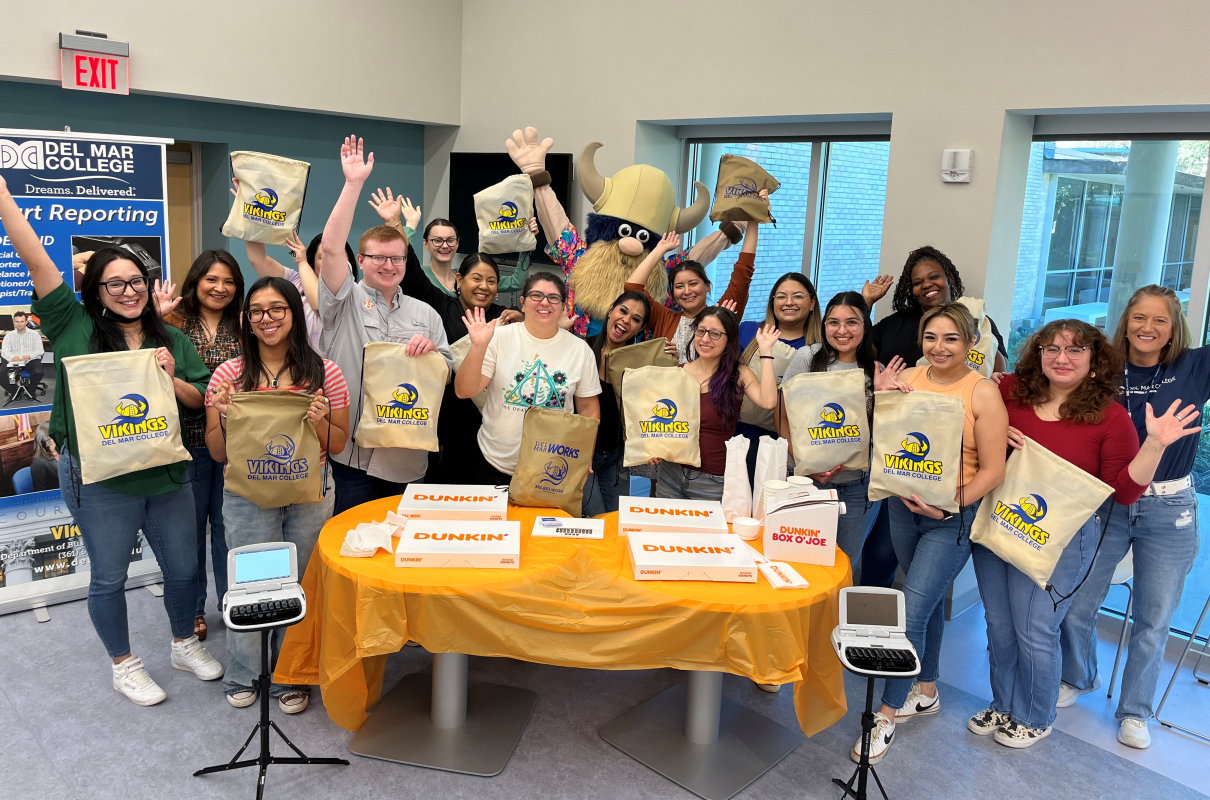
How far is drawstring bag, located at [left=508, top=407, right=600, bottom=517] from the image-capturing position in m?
3.35

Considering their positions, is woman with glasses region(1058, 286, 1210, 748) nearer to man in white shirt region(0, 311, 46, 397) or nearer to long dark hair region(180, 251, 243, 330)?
long dark hair region(180, 251, 243, 330)

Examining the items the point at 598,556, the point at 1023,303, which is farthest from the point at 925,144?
the point at 598,556

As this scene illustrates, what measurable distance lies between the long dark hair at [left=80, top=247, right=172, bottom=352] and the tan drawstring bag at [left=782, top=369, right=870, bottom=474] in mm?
2390

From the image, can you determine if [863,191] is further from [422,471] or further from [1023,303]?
[422,471]

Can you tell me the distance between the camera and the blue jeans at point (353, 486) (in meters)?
3.72

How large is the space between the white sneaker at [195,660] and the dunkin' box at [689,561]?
1894 mm

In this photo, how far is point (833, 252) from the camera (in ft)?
17.8

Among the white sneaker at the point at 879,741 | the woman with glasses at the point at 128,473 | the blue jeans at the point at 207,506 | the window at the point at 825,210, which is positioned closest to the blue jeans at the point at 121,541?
the woman with glasses at the point at 128,473

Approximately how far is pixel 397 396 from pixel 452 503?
1.58 ft

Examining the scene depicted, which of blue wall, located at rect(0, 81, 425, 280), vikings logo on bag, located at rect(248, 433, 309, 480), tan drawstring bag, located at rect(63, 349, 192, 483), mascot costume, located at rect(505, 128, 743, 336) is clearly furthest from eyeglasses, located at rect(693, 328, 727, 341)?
blue wall, located at rect(0, 81, 425, 280)

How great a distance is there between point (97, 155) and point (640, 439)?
8.98ft

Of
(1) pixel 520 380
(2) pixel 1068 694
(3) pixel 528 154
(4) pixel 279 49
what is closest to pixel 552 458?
(1) pixel 520 380

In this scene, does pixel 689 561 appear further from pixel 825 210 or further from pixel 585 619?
pixel 825 210

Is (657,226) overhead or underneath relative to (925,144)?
underneath
